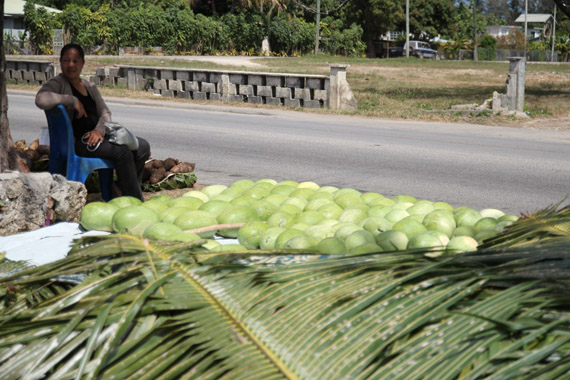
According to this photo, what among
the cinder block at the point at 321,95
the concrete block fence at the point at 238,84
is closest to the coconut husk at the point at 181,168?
the concrete block fence at the point at 238,84

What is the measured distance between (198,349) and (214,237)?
A: 2725 mm

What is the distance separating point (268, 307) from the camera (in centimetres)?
146

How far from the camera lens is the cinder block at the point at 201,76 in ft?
68.7

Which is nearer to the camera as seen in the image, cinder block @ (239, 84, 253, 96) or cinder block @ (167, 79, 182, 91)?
cinder block @ (239, 84, 253, 96)

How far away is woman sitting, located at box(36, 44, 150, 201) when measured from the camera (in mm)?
5641

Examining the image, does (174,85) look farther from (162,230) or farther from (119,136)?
(162,230)

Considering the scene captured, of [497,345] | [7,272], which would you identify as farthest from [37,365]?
[7,272]

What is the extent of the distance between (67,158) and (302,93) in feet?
44.3

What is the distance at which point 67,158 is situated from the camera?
→ 5809 millimetres

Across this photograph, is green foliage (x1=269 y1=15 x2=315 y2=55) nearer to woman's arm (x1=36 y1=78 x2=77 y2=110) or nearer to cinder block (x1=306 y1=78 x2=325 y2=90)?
cinder block (x1=306 y1=78 x2=325 y2=90)

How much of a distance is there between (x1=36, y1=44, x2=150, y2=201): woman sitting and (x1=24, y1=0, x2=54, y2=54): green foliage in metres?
44.5

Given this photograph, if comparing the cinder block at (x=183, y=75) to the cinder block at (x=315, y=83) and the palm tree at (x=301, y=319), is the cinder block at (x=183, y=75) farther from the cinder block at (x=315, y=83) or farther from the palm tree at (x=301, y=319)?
the palm tree at (x=301, y=319)

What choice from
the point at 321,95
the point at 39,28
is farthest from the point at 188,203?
the point at 39,28

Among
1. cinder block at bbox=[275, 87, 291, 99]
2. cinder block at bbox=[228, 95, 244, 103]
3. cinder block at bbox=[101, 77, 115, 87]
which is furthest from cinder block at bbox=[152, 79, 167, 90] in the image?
cinder block at bbox=[275, 87, 291, 99]
